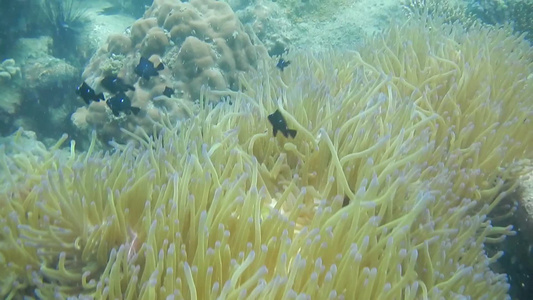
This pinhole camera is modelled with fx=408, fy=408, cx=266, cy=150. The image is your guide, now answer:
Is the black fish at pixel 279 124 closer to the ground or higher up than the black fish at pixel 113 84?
higher up

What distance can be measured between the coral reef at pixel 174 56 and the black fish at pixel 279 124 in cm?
264

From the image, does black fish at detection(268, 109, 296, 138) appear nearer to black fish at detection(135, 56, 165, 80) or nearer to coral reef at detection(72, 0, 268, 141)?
coral reef at detection(72, 0, 268, 141)

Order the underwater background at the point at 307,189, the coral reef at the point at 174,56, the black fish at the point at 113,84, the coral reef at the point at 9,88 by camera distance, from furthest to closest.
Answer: the coral reef at the point at 9,88, the coral reef at the point at 174,56, the black fish at the point at 113,84, the underwater background at the point at 307,189

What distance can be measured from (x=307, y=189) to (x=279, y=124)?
0.50 meters

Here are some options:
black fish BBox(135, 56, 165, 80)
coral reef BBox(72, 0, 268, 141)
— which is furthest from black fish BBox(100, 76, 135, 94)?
coral reef BBox(72, 0, 268, 141)

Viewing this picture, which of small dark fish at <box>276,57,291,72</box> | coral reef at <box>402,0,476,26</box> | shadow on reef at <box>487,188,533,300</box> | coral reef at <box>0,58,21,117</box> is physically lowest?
coral reef at <box>0,58,21,117</box>

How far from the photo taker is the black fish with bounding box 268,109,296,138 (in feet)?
8.50

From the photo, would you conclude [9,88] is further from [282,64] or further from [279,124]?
[279,124]

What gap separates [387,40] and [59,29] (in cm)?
818

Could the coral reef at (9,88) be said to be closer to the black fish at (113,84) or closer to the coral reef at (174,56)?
the coral reef at (174,56)

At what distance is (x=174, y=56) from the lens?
573 cm

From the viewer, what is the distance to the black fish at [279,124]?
2.59m

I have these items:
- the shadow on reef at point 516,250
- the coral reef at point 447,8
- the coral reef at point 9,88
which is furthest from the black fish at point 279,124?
the coral reef at point 447,8

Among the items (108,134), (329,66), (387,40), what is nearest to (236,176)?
(329,66)
